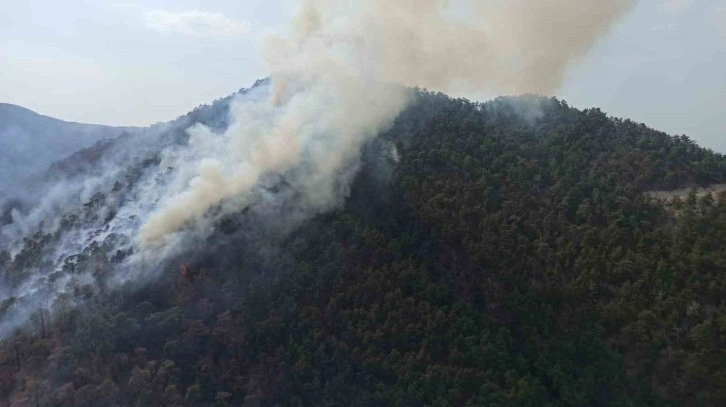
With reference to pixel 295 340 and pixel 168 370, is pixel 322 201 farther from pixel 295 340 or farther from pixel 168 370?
pixel 168 370

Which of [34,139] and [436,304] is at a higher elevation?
[34,139]

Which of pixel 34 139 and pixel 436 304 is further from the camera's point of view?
pixel 34 139

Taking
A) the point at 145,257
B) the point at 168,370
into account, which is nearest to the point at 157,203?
the point at 145,257

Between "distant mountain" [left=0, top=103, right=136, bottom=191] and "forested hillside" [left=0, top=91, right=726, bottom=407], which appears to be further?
"distant mountain" [left=0, top=103, right=136, bottom=191]

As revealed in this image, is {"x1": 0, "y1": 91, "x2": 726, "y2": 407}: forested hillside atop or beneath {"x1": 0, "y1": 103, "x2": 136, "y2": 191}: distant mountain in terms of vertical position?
beneath
